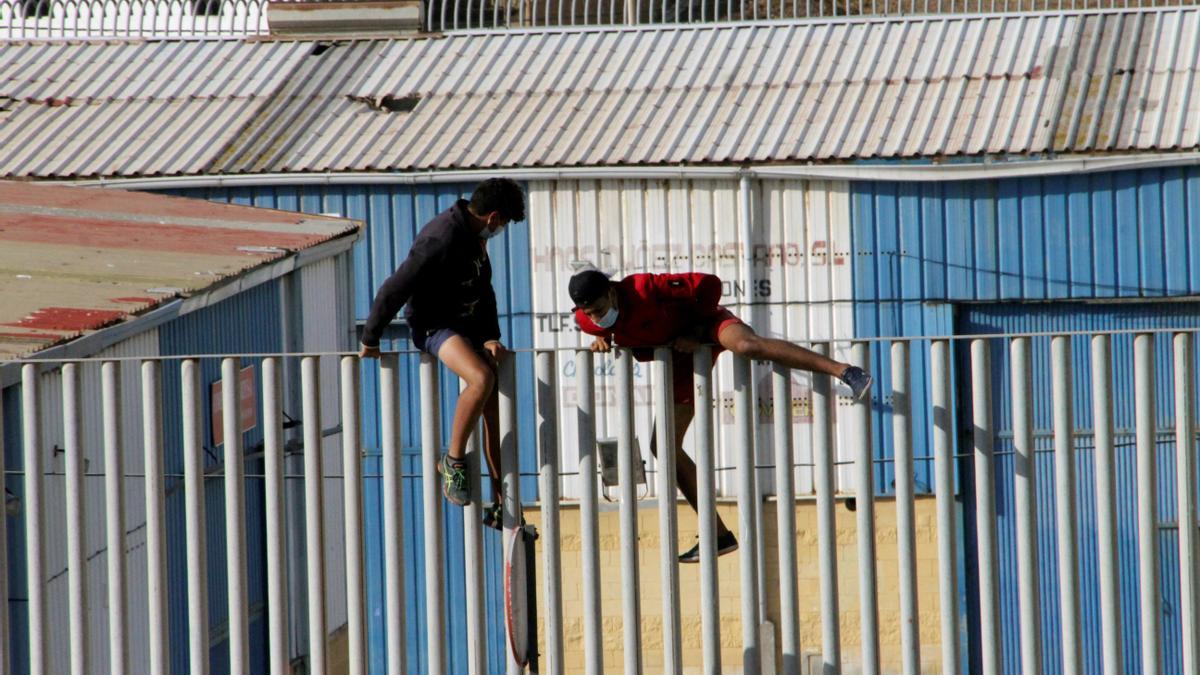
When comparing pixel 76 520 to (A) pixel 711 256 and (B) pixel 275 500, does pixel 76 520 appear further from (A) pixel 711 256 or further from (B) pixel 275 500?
(A) pixel 711 256

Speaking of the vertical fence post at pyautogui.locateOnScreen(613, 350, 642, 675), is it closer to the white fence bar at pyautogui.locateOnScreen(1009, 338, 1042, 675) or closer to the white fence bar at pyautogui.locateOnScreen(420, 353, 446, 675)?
the white fence bar at pyautogui.locateOnScreen(420, 353, 446, 675)

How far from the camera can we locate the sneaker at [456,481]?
6277 mm

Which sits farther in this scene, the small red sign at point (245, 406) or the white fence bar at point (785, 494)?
the small red sign at point (245, 406)

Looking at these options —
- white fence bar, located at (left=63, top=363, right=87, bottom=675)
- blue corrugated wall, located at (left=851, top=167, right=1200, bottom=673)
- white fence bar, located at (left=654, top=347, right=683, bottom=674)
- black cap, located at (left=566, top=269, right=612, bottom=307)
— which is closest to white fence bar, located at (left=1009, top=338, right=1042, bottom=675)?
white fence bar, located at (left=654, top=347, right=683, bottom=674)

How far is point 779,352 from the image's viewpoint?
6.02m

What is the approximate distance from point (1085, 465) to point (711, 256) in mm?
3709

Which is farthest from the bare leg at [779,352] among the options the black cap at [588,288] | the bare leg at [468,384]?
the bare leg at [468,384]

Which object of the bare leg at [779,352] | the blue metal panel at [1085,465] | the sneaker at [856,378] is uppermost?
the bare leg at [779,352]

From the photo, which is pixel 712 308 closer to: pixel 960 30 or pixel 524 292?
pixel 524 292

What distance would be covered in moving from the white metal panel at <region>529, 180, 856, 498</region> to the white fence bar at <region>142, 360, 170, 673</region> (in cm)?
781

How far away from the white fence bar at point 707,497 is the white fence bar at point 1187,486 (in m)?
1.77

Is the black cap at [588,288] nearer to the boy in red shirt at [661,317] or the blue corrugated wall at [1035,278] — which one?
the boy in red shirt at [661,317]

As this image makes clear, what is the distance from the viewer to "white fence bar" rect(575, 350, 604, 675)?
6.17 m

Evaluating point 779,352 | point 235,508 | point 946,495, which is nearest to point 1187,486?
point 946,495
